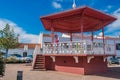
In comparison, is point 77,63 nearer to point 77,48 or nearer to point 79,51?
point 79,51

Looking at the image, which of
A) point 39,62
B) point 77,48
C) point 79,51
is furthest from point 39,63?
point 79,51

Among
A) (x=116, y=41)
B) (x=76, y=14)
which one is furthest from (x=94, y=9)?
(x=116, y=41)

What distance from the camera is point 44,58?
19391 mm

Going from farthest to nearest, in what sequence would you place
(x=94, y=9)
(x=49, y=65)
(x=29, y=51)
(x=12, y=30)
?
(x=29, y=51) < (x=12, y=30) < (x=49, y=65) < (x=94, y=9)

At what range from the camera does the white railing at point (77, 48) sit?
599 inches

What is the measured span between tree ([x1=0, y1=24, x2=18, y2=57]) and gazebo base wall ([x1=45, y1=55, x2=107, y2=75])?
71.4 ft

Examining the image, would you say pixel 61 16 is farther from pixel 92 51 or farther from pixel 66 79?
pixel 66 79

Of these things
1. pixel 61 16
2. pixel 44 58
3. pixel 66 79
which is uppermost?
pixel 61 16

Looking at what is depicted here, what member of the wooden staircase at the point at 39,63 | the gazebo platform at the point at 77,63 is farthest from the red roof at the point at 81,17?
the wooden staircase at the point at 39,63

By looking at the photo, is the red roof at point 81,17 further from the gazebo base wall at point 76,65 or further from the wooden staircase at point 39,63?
the wooden staircase at point 39,63

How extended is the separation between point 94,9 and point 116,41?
35.9 metres

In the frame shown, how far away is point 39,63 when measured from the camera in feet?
62.6

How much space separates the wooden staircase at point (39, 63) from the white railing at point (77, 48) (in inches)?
56.1

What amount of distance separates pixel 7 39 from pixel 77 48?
27.0m
